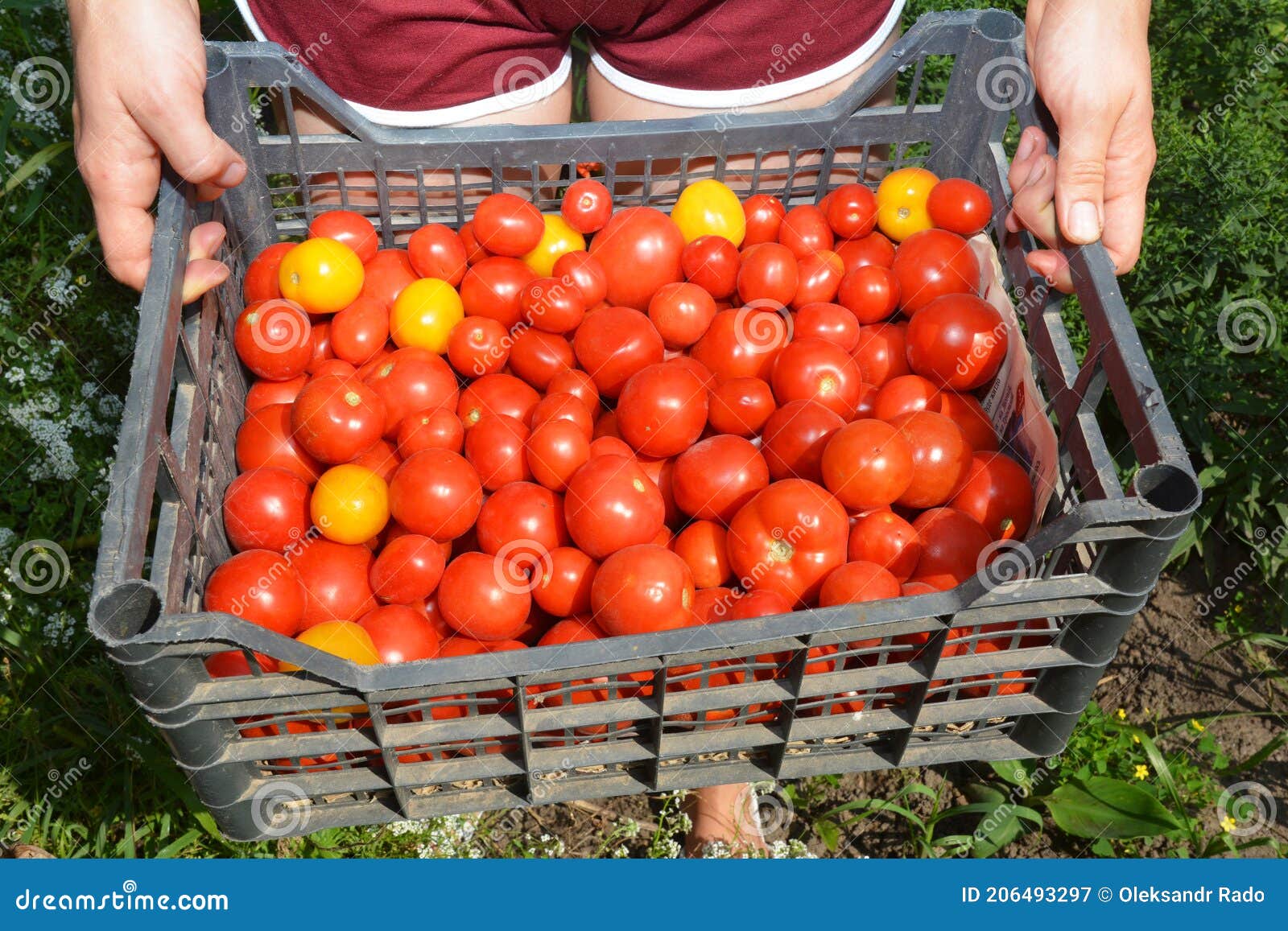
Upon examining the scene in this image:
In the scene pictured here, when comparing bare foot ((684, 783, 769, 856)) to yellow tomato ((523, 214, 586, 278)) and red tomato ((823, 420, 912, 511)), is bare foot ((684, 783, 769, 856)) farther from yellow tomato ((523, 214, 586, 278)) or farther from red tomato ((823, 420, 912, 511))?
yellow tomato ((523, 214, 586, 278))

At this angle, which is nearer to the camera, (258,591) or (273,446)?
(258,591)

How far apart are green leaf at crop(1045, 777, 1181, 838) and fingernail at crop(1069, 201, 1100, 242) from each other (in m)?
1.24

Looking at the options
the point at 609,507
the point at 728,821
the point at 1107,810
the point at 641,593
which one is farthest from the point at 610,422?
the point at 1107,810

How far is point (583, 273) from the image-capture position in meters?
2.36

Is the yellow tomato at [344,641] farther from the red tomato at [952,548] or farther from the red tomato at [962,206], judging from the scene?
the red tomato at [962,206]

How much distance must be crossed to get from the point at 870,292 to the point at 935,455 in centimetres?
49

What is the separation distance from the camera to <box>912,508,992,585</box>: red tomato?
6.41 feet

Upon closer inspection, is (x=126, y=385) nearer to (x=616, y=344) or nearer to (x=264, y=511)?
(x=264, y=511)

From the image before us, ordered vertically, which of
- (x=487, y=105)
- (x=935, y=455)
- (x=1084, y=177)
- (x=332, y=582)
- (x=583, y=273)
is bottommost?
(x=332, y=582)

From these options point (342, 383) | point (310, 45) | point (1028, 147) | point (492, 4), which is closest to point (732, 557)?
point (342, 383)

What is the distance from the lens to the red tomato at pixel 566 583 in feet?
6.60

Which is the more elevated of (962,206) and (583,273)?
(962,206)

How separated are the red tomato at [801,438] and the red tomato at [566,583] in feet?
1.41

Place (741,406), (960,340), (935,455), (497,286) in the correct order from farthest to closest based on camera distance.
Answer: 1. (497,286)
2. (741,406)
3. (960,340)
4. (935,455)
